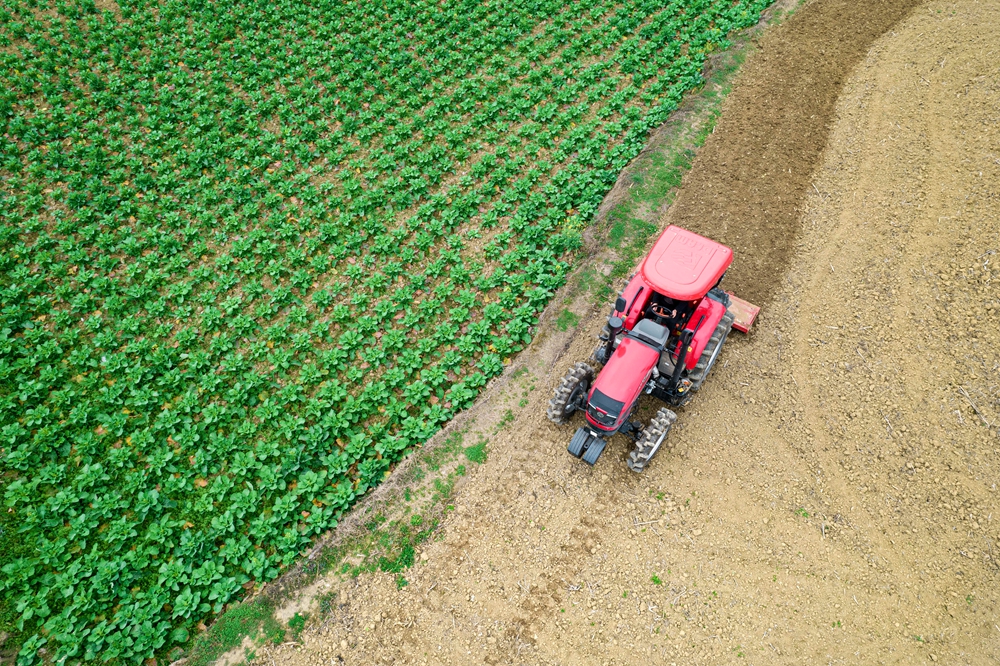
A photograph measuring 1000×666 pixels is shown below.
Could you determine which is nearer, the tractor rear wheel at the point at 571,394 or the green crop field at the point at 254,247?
the green crop field at the point at 254,247

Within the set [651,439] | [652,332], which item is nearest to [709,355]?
[651,439]

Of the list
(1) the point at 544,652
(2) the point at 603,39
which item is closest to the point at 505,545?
(1) the point at 544,652

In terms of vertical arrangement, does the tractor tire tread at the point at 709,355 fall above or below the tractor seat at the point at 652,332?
below

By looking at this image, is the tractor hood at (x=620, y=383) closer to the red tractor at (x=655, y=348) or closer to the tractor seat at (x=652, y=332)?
the red tractor at (x=655, y=348)

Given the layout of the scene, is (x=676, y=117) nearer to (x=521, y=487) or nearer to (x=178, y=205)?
(x=521, y=487)

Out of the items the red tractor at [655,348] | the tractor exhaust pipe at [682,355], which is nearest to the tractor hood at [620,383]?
the red tractor at [655,348]

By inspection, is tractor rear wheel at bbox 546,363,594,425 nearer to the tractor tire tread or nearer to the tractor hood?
the tractor hood
